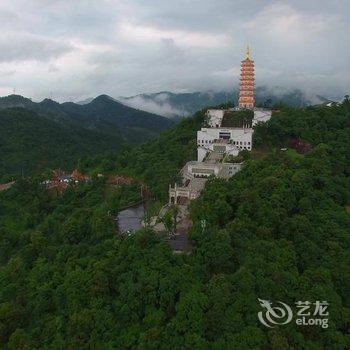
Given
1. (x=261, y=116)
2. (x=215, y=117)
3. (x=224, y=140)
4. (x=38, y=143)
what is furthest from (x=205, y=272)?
(x=38, y=143)

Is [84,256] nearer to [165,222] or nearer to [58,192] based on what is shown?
[165,222]

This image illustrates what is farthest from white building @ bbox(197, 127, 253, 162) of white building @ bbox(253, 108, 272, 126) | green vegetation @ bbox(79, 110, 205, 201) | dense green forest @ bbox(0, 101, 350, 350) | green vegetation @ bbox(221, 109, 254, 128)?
dense green forest @ bbox(0, 101, 350, 350)

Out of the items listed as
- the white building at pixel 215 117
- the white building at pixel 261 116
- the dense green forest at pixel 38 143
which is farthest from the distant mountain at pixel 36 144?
the white building at pixel 261 116

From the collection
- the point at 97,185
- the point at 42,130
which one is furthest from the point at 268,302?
the point at 42,130

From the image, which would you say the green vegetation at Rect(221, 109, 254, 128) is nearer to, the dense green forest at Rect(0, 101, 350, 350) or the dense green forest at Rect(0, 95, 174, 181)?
the dense green forest at Rect(0, 101, 350, 350)

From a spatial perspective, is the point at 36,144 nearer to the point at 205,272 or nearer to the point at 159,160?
the point at 159,160

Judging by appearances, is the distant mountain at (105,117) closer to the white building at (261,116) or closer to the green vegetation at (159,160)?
the green vegetation at (159,160)
